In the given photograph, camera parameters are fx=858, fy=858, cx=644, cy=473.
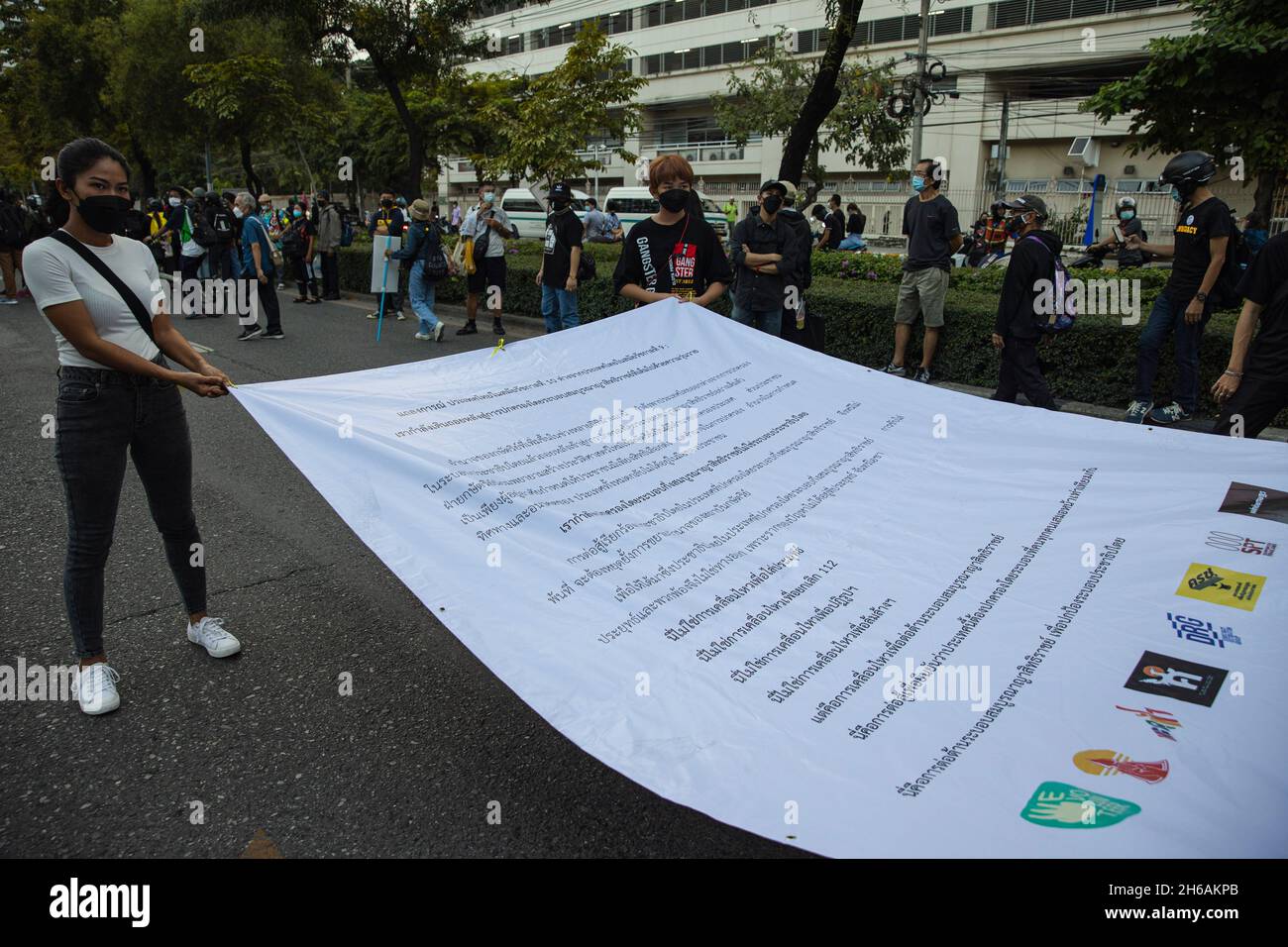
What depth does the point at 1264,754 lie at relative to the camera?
69.9 inches

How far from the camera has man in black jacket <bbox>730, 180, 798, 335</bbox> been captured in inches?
289

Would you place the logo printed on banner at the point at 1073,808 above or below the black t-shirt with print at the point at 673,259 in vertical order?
below

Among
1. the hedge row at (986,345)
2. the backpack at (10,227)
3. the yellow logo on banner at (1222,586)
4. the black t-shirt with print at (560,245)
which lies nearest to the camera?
the yellow logo on banner at (1222,586)

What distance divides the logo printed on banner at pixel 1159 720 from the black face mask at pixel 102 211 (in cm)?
344

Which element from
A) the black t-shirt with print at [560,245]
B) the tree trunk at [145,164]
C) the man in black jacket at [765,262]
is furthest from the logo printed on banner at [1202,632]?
the tree trunk at [145,164]

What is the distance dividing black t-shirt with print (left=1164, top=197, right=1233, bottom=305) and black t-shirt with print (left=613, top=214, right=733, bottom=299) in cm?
370

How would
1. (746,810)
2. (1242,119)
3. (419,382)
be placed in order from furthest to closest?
(1242,119)
(419,382)
(746,810)

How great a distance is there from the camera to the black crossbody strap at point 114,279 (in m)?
2.98

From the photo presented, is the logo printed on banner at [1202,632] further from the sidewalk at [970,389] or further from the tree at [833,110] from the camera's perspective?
the tree at [833,110]

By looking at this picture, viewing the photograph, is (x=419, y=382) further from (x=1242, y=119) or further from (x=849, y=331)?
(x=1242, y=119)

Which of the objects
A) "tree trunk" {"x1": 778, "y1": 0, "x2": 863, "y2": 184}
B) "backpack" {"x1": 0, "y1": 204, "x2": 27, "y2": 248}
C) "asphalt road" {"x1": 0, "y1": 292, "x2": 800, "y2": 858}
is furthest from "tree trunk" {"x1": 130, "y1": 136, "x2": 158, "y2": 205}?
"asphalt road" {"x1": 0, "y1": 292, "x2": 800, "y2": 858}
